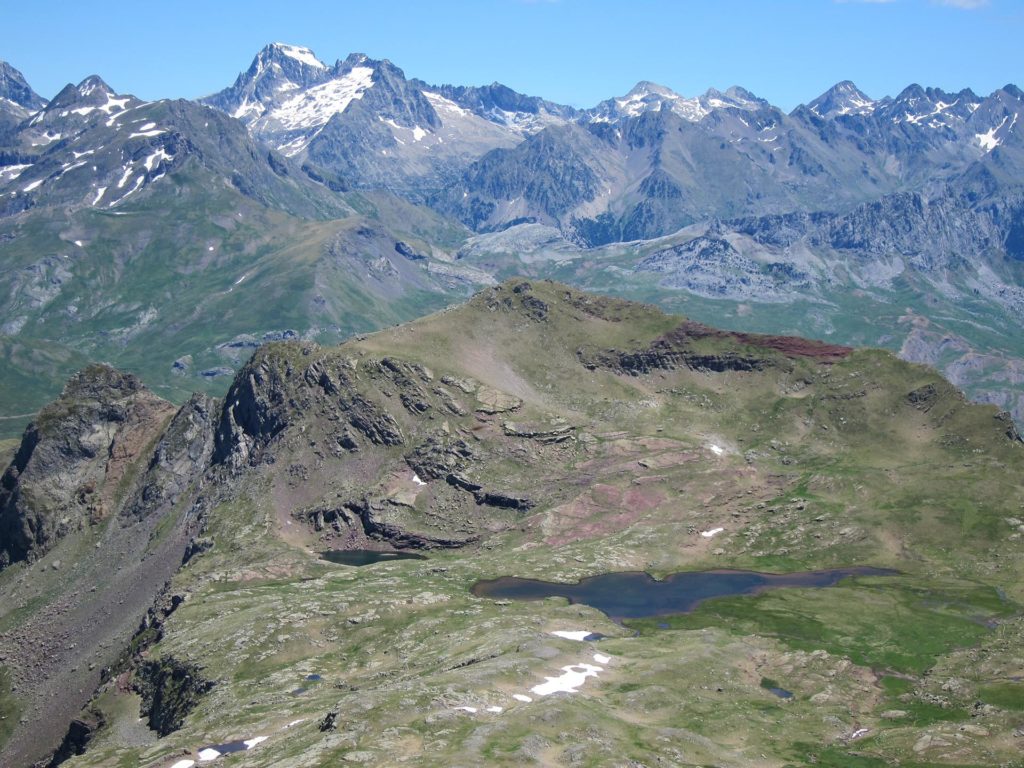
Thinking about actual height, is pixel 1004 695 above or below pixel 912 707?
above

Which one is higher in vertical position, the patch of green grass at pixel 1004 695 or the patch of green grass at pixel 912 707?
the patch of green grass at pixel 1004 695

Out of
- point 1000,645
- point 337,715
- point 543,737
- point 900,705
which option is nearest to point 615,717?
point 543,737

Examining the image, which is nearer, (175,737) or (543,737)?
(543,737)

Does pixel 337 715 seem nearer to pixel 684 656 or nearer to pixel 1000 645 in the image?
pixel 684 656

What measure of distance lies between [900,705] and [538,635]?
65112 mm

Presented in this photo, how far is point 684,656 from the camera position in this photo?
190750 millimetres

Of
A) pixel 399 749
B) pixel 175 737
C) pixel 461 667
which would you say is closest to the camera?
pixel 399 749

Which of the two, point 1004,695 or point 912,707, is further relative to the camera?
point 912,707

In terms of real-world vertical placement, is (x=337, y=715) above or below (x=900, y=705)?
above

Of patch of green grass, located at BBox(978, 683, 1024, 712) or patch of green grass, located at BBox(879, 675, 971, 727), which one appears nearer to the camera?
patch of green grass, located at BBox(879, 675, 971, 727)

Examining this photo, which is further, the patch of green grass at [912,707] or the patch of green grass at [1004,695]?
the patch of green grass at [1004,695]

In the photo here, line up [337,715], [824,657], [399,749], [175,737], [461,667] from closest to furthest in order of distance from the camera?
[399,749] < [337,715] < [175,737] < [461,667] < [824,657]

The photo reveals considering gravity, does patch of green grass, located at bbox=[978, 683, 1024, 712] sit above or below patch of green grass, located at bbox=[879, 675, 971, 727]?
above

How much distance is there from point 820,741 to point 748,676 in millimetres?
35586
